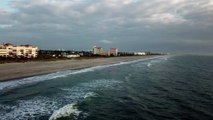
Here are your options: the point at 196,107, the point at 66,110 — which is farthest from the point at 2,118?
the point at 196,107

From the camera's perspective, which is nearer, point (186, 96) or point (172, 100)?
point (172, 100)

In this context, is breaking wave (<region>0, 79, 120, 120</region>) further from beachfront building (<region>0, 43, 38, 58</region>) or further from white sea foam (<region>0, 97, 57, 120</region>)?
beachfront building (<region>0, 43, 38, 58</region>)

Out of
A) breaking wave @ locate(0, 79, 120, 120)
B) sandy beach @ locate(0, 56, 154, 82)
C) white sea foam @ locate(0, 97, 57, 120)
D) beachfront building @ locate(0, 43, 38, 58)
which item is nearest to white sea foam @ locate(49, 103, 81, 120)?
breaking wave @ locate(0, 79, 120, 120)

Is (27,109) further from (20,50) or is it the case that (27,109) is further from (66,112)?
(20,50)

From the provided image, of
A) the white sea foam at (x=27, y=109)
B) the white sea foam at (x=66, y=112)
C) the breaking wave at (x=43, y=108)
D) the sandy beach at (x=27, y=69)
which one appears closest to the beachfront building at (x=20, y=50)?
the sandy beach at (x=27, y=69)

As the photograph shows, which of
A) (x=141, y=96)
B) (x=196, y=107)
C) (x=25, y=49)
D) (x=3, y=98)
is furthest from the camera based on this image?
(x=25, y=49)

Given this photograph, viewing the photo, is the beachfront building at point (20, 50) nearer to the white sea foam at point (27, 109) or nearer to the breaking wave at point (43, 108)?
the breaking wave at point (43, 108)

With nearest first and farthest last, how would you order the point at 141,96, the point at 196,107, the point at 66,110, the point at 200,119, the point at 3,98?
the point at 200,119, the point at 66,110, the point at 196,107, the point at 3,98, the point at 141,96

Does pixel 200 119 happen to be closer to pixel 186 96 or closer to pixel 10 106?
pixel 186 96
